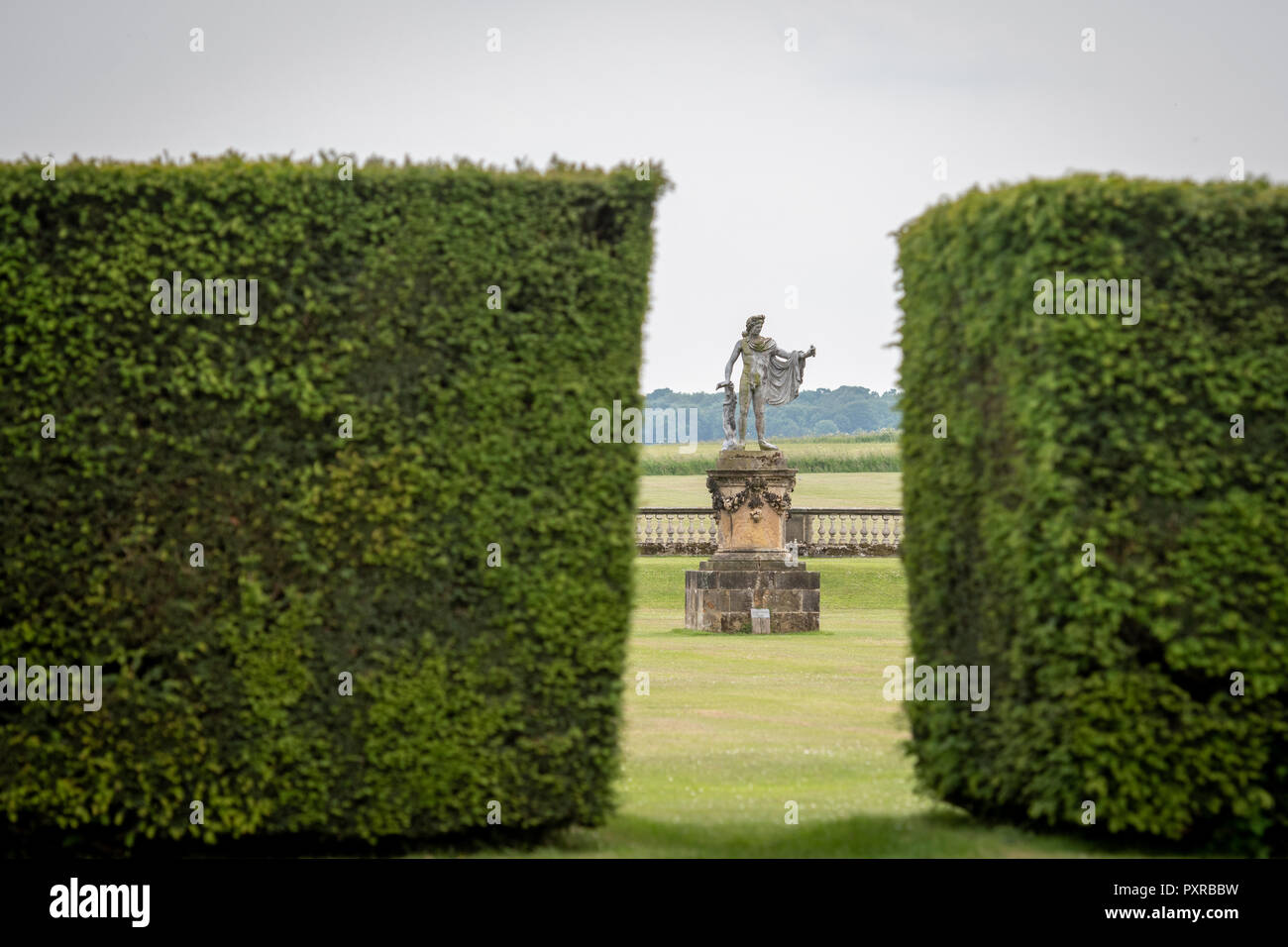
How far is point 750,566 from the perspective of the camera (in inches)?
973

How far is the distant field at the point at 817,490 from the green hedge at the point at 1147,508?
3601 centimetres

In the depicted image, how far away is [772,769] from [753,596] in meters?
13.8

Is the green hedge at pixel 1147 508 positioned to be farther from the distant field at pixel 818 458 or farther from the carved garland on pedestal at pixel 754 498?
the distant field at pixel 818 458

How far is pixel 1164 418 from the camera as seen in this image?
7473 mm

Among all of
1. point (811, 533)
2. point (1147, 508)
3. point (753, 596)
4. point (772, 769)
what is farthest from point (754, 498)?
point (1147, 508)

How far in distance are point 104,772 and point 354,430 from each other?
2503 mm

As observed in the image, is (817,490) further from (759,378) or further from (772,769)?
(772,769)

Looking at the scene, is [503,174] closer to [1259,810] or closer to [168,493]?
[168,493]

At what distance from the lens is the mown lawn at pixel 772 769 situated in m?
8.20

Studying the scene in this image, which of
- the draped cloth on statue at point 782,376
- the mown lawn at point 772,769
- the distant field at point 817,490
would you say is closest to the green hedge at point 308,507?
the mown lawn at point 772,769

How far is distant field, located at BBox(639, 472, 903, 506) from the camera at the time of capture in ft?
155

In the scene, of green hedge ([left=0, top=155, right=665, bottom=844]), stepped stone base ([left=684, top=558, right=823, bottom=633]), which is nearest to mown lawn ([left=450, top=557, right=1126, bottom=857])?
green hedge ([left=0, top=155, right=665, bottom=844])

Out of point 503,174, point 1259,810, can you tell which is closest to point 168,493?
point 503,174

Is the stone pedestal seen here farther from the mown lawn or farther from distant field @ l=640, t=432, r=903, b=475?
distant field @ l=640, t=432, r=903, b=475
